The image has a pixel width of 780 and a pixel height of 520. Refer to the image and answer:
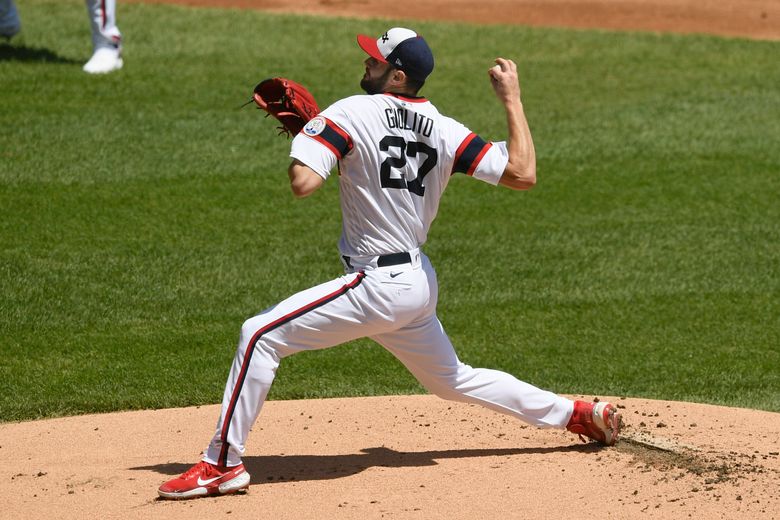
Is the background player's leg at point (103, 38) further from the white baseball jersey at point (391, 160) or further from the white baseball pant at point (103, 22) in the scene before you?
the white baseball jersey at point (391, 160)

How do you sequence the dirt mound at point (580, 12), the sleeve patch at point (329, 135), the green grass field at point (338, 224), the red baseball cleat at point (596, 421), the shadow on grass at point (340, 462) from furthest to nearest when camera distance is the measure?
the dirt mound at point (580, 12), the green grass field at point (338, 224), the red baseball cleat at point (596, 421), the shadow on grass at point (340, 462), the sleeve patch at point (329, 135)

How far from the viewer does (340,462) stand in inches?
200

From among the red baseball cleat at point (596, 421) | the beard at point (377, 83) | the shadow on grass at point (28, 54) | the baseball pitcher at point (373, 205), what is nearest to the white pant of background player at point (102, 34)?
the shadow on grass at point (28, 54)

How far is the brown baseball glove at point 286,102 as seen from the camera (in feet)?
15.1

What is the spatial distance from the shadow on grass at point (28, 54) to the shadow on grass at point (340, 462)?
8306 mm

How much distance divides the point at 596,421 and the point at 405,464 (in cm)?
81

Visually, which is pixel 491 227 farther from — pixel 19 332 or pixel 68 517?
pixel 68 517

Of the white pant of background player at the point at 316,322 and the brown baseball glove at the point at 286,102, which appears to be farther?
the brown baseball glove at the point at 286,102

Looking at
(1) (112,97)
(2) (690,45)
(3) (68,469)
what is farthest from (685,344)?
(2) (690,45)

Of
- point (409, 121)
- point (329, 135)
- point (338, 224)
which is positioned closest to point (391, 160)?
point (409, 121)

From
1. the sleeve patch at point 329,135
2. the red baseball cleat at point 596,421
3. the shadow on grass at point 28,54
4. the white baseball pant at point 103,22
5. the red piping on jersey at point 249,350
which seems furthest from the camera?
the shadow on grass at point 28,54

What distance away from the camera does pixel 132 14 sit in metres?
14.5

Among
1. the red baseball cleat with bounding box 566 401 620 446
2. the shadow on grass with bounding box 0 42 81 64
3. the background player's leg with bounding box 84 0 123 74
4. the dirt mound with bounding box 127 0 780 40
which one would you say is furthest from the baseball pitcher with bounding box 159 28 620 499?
the dirt mound with bounding box 127 0 780 40

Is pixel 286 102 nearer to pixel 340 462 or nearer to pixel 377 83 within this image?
pixel 377 83
